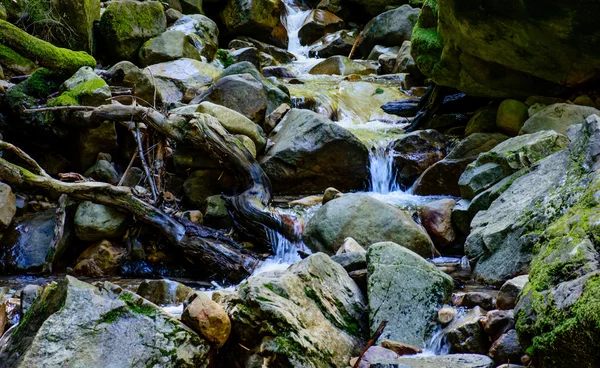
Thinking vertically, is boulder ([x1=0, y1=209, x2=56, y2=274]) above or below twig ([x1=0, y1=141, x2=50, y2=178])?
below

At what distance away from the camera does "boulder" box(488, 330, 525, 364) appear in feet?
10.2

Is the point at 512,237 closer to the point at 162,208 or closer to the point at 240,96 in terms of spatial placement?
the point at 162,208

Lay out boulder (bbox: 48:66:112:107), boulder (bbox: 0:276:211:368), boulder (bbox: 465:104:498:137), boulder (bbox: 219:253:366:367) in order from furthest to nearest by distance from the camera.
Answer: boulder (bbox: 465:104:498:137) → boulder (bbox: 48:66:112:107) → boulder (bbox: 219:253:366:367) → boulder (bbox: 0:276:211:368)

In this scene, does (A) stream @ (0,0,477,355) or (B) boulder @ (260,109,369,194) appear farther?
(B) boulder @ (260,109,369,194)

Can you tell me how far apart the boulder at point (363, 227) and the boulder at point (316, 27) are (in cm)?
1493

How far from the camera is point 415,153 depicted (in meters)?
9.62

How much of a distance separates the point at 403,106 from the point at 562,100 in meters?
4.02

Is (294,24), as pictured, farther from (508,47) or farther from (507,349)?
(507,349)

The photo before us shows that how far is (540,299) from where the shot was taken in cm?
272

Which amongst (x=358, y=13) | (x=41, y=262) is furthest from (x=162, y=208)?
(x=358, y=13)

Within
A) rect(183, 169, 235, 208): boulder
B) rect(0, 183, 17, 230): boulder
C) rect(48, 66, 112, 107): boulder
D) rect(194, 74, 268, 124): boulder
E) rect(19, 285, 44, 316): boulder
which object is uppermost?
rect(19, 285, 44, 316): boulder

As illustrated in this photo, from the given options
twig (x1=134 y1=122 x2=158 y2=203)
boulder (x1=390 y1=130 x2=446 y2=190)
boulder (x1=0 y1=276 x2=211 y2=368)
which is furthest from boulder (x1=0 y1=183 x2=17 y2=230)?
boulder (x1=390 y1=130 x2=446 y2=190)

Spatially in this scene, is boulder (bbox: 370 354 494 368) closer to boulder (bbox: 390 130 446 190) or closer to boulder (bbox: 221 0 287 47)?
boulder (bbox: 390 130 446 190)

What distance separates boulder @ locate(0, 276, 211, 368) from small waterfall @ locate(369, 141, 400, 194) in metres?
6.28
